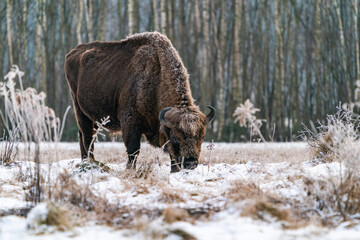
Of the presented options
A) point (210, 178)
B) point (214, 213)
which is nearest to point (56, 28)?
point (210, 178)

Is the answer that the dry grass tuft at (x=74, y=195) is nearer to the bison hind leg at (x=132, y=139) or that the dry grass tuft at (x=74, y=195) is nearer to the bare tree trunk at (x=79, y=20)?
the bison hind leg at (x=132, y=139)

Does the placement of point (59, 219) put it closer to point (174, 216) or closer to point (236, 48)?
point (174, 216)

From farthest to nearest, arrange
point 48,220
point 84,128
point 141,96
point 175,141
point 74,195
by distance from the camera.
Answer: point 84,128
point 141,96
point 175,141
point 74,195
point 48,220

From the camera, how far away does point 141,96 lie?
6.81m

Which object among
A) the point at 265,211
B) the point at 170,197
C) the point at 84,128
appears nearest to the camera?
the point at 265,211

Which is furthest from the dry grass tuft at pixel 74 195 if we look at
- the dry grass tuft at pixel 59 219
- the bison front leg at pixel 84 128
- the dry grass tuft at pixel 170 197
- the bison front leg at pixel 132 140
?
the bison front leg at pixel 84 128

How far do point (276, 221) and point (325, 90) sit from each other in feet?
45.0

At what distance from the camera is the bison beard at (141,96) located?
6.07 metres

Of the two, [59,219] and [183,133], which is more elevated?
[183,133]

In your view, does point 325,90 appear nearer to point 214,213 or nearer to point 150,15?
point 150,15

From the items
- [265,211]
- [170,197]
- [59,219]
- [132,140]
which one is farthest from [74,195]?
[132,140]

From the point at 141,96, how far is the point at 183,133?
119 cm

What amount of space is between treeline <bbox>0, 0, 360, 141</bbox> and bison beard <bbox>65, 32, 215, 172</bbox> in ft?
26.0

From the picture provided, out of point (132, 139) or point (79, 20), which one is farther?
point (79, 20)
